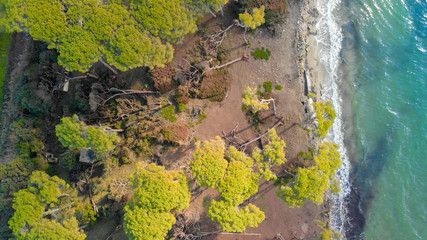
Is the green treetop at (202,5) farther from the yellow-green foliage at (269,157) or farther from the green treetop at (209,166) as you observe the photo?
the yellow-green foliage at (269,157)

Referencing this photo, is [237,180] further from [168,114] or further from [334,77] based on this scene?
[334,77]

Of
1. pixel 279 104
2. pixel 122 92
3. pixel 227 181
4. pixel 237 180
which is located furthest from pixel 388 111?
pixel 122 92

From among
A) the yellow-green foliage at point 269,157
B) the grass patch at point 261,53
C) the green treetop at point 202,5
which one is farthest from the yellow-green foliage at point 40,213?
the grass patch at point 261,53

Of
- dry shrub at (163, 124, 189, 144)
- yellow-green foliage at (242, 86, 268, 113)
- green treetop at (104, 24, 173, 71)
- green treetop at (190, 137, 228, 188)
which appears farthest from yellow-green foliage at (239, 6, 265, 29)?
green treetop at (190, 137, 228, 188)

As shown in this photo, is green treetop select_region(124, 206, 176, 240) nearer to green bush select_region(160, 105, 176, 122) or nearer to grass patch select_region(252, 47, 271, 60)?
green bush select_region(160, 105, 176, 122)

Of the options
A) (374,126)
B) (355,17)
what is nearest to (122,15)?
(355,17)
